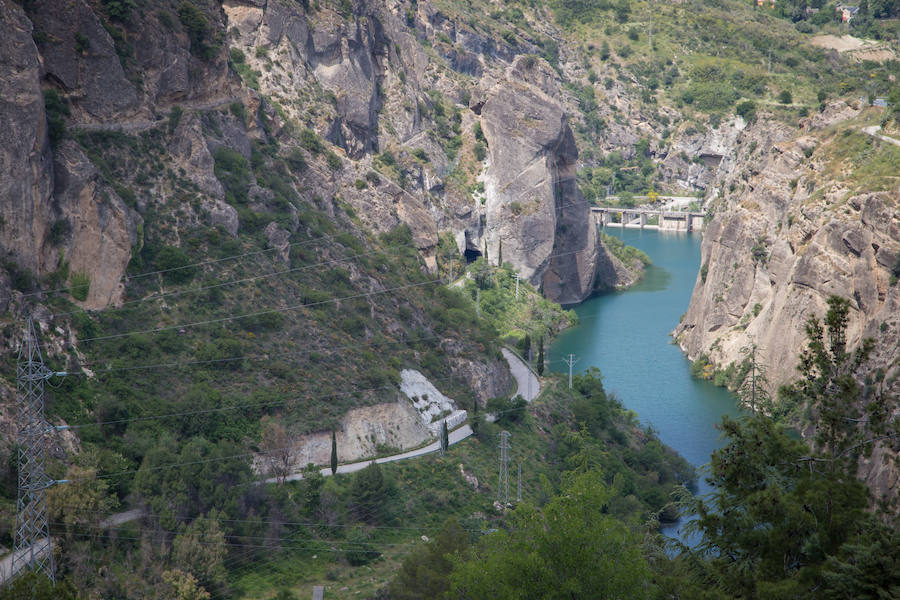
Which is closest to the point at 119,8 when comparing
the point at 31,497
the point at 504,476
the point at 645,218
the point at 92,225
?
the point at 92,225

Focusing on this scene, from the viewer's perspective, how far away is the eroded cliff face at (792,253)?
67.9m

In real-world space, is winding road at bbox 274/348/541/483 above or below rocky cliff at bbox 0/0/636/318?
below

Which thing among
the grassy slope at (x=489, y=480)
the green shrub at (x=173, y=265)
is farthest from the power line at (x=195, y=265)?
the grassy slope at (x=489, y=480)

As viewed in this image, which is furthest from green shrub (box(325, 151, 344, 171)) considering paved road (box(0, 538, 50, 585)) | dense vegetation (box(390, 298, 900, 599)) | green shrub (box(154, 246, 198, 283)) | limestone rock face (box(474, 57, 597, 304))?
dense vegetation (box(390, 298, 900, 599))

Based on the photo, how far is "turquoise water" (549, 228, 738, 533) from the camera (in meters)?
76.8

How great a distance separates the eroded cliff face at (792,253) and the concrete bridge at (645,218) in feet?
182

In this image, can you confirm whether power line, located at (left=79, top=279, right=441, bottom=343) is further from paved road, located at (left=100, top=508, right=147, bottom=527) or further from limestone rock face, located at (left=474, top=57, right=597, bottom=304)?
limestone rock face, located at (left=474, top=57, right=597, bottom=304)

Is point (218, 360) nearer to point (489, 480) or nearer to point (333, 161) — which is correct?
point (489, 480)

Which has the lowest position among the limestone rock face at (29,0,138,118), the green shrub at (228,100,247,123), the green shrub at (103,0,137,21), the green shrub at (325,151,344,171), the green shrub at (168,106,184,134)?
the green shrub at (325,151,344,171)

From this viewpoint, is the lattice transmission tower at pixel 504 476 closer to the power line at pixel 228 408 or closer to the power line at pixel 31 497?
the power line at pixel 228 408

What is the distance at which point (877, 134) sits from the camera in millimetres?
80625

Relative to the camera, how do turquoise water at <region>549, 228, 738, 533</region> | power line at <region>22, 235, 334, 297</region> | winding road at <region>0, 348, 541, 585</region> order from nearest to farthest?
winding road at <region>0, 348, 541, 585</region>
power line at <region>22, 235, 334, 297</region>
turquoise water at <region>549, 228, 738, 533</region>

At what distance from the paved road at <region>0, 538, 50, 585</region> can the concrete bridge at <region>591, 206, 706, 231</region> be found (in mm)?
130832

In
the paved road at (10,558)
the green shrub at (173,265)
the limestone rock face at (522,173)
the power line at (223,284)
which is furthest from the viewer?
the limestone rock face at (522,173)
